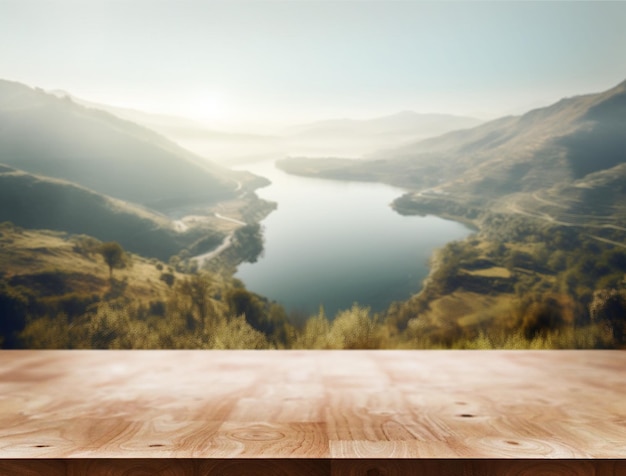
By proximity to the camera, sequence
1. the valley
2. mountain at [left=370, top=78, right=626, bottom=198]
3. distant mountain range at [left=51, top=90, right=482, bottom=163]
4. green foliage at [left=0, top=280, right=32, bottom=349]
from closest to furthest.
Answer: green foliage at [left=0, top=280, right=32, bottom=349] < the valley < mountain at [left=370, top=78, right=626, bottom=198] < distant mountain range at [left=51, top=90, right=482, bottom=163]

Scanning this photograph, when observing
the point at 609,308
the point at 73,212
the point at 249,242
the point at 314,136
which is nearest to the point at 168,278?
the point at 249,242

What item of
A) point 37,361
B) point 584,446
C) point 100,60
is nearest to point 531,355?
point 584,446

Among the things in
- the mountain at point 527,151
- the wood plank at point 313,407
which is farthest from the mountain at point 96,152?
the wood plank at point 313,407

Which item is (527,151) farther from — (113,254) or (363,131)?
(113,254)

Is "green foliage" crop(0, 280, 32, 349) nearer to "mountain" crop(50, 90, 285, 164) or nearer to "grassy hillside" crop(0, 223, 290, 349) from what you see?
"grassy hillside" crop(0, 223, 290, 349)

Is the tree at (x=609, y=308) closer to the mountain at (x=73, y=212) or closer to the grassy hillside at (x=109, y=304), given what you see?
the grassy hillside at (x=109, y=304)

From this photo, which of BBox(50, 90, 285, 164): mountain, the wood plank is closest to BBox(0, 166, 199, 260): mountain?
BBox(50, 90, 285, 164): mountain
